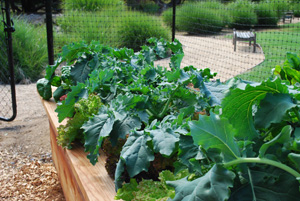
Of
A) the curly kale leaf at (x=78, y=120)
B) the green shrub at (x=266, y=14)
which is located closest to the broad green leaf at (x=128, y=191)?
the curly kale leaf at (x=78, y=120)

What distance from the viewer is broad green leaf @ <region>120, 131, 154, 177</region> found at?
49.9 inches

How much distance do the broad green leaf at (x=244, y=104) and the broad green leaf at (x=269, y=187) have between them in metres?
0.15

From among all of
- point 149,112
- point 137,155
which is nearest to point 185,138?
point 137,155

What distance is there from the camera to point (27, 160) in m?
3.66

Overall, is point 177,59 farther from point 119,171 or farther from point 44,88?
point 44,88

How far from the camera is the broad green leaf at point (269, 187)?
0.91m

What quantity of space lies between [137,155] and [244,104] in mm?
452

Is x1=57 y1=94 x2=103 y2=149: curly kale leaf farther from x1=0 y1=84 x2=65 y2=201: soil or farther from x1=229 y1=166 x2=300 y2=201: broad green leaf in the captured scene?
x1=0 y1=84 x2=65 y2=201: soil

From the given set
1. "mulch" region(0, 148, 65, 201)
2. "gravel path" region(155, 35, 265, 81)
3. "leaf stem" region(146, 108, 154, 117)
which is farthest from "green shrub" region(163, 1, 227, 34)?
"leaf stem" region(146, 108, 154, 117)

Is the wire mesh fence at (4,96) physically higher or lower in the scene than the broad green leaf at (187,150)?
lower

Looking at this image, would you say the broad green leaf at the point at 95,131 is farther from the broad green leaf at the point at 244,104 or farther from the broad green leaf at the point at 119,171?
the broad green leaf at the point at 244,104

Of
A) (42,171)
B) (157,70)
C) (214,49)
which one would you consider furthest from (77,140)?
(214,49)

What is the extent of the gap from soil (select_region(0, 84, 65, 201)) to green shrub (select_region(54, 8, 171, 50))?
12.4 ft

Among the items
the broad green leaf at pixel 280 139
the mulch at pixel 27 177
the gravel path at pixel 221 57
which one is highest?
the broad green leaf at pixel 280 139
